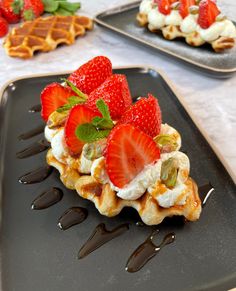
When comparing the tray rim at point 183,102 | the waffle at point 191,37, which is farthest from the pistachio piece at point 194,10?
the tray rim at point 183,102

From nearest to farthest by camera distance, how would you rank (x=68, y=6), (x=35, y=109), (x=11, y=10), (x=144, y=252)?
(x=144, y=252)
(x=35, y=109)
(x=11, y=10)
(x=68, y=6)

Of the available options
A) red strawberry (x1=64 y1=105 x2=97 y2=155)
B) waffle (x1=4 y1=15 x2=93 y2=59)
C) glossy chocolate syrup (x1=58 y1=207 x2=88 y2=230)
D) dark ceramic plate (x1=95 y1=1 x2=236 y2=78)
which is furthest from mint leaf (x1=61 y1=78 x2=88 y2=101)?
waffle (x1=4 y1=15 x2=93 y2=59)

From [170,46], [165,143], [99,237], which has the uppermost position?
[165,143]

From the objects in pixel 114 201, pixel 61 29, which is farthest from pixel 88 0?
pixel 114 201

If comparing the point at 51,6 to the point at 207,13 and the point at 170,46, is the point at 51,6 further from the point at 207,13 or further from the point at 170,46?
the point at 207,13

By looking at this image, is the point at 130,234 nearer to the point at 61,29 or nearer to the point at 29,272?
the point at 29,272

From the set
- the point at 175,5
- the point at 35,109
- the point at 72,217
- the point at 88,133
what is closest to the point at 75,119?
the point at 88,133
